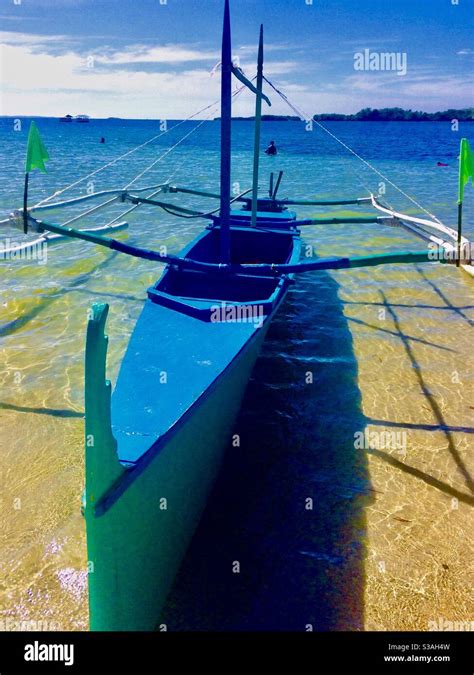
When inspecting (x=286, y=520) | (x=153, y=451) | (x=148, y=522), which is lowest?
(x=286, y=520)

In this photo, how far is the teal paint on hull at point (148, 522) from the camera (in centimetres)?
269

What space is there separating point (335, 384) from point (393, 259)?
165 cm

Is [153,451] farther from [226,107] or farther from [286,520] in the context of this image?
[226,107]

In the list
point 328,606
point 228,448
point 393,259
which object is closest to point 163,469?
point 328,606

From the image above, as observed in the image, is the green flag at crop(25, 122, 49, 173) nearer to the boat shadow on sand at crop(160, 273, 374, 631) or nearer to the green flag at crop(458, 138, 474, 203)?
the boat shadow on sand at crop(160, 273, 374, 631)

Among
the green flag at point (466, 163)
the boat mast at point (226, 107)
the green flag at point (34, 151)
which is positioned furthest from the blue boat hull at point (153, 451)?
the green flag at point (466, 163)

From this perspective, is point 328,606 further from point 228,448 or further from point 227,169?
point 227,169

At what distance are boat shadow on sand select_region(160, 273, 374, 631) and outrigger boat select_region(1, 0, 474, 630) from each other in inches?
9.3

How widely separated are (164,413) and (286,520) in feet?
5.25

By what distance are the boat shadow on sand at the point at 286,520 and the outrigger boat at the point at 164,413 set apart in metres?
0.24

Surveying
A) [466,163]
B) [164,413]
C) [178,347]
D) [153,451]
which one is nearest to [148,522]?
[153,451]

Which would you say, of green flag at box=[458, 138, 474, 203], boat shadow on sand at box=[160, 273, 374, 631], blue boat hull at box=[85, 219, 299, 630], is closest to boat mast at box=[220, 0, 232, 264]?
blue boat hull at box=[85, 219, 299, 630]

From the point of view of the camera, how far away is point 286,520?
4121 mm

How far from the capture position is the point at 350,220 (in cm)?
850
